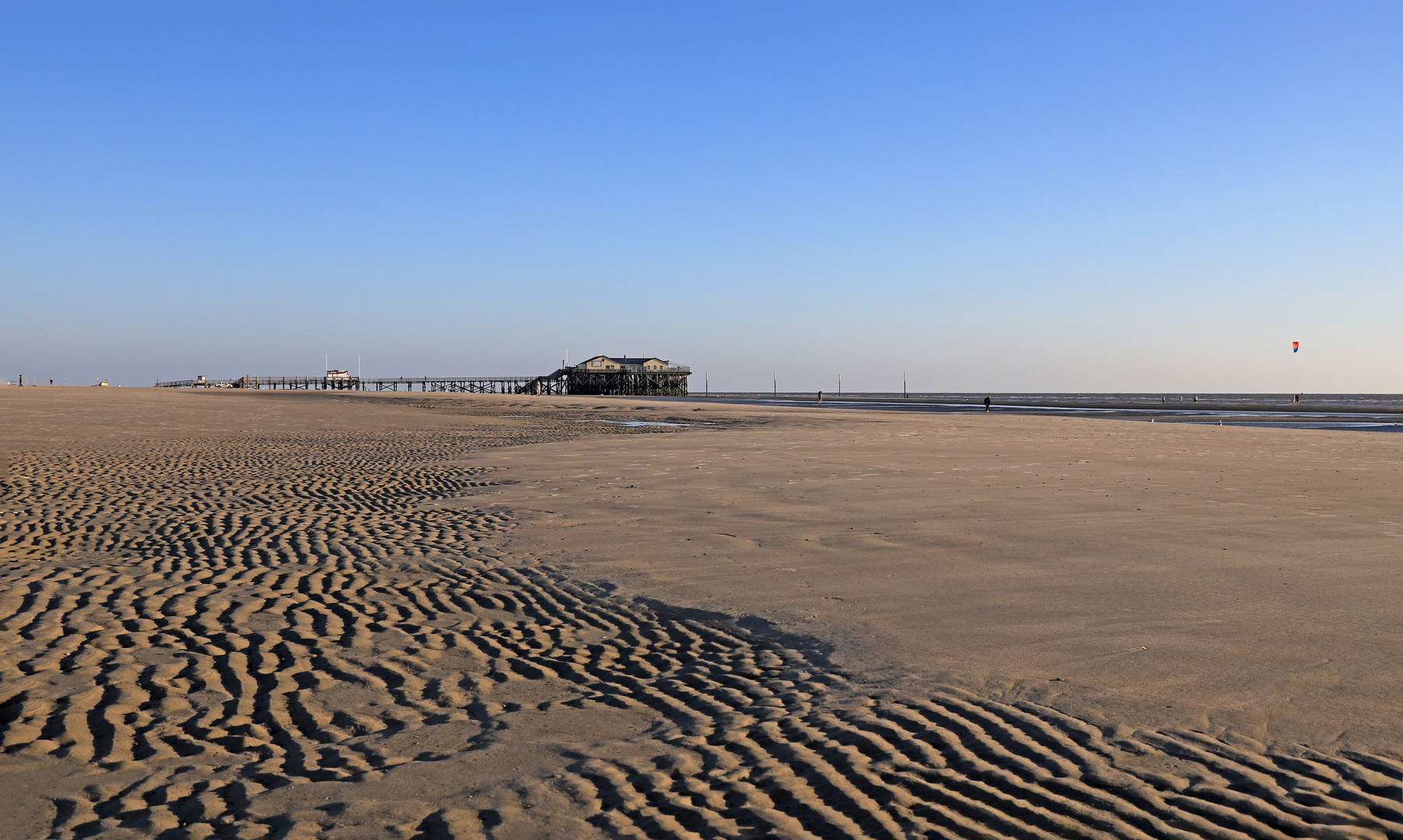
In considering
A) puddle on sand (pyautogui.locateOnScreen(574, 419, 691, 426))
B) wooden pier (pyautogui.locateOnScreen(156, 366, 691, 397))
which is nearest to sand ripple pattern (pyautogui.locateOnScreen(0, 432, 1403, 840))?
puddle on sand (pyautogui.locateOnScreen(574, 419, 691, 426))

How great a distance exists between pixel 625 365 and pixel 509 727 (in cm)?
11593

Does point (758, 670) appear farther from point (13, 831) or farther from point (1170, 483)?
point (1170, 483)

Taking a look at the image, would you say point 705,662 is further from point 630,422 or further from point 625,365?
point 625,365

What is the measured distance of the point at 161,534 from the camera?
32.0ft

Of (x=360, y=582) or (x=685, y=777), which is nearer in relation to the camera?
(x=685, y=777)

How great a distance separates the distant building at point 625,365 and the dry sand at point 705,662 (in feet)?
335

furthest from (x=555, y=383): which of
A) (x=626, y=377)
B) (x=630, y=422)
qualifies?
(x=630, y=422)

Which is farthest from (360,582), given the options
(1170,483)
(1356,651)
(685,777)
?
(1170,483)

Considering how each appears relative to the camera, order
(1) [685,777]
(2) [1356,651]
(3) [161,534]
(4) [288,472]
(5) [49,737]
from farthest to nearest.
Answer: (4) [288,472] → (3) [161,534] → (2) [1356,651] → (5) [49,737] → (1) [685,777]

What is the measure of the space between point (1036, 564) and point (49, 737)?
23.7ft

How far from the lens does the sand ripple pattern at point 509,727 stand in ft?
11.5

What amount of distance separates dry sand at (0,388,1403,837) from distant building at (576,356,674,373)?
102m

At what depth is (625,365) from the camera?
11969cm

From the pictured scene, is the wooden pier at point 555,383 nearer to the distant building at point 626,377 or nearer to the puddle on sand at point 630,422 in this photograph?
the distant building at point 626,377
